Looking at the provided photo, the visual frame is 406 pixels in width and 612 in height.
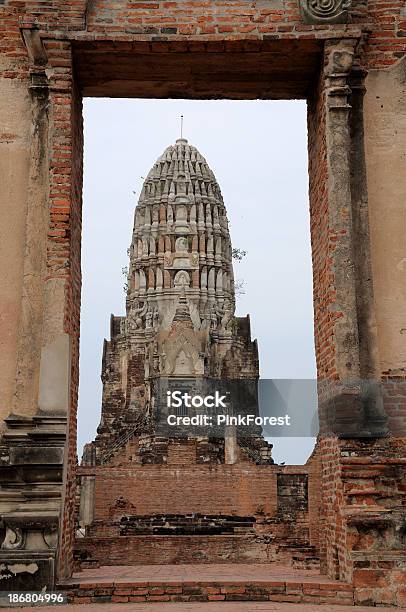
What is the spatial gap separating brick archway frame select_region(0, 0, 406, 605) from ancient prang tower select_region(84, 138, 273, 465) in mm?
28194

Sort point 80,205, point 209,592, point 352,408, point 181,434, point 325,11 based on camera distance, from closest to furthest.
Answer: point 209,592, point 352,408, point 325,11, point 80,205, point 181,434

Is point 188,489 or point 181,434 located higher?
point 181,434

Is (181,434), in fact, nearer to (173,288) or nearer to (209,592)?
(173,288)

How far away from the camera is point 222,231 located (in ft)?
148

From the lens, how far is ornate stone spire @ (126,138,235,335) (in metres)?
43.5

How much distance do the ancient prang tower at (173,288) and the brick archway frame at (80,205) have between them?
28194mm

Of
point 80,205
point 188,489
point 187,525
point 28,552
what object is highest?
point 80,205

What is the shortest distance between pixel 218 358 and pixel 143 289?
6.37m

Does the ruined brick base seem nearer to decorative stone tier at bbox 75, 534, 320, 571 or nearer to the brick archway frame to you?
the brick archway frame

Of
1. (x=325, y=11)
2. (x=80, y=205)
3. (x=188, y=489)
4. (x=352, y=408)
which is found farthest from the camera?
(x=188, y=489)

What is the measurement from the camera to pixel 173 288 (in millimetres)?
43812

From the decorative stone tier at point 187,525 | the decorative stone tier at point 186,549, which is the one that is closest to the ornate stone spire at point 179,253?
the decorative stone tier at point 187,525

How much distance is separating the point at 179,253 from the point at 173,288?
1.90 meters

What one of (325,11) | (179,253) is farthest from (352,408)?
(179,253)
